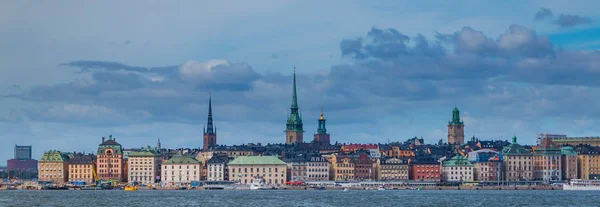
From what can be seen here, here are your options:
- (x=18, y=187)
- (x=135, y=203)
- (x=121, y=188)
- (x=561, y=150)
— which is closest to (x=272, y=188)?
(x=121, y=188)

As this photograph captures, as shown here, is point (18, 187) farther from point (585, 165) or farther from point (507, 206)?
point (507, 206)

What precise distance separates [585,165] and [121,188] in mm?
62163

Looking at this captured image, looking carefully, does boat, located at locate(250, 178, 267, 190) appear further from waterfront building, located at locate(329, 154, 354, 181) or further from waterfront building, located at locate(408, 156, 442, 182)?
waterfront building, located at locate(408, 156, 442, 182)

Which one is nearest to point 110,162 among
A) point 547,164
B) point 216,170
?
point 216,170

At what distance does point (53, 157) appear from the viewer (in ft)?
614

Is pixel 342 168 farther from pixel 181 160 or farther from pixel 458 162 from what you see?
pixel 181 160

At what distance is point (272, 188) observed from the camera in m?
164

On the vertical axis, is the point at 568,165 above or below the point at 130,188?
above

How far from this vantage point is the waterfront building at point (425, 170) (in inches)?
7032

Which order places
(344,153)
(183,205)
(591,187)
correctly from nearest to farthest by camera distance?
(183,205) → (591,187) → (344,153)

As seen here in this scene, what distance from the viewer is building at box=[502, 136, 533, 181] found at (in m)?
180

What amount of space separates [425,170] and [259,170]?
22.1 m

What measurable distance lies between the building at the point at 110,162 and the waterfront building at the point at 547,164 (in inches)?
2202

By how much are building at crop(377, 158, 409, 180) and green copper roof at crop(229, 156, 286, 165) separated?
44.3ft
